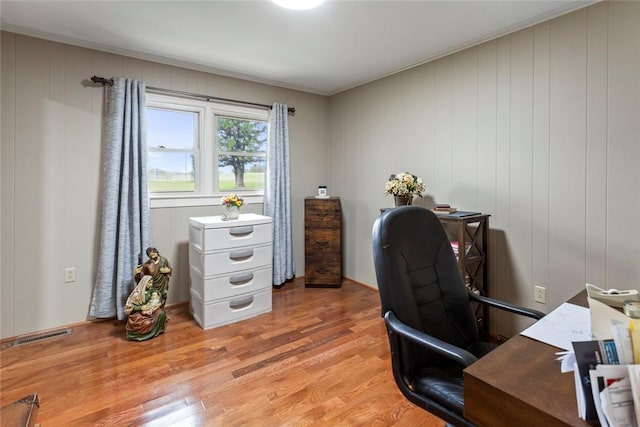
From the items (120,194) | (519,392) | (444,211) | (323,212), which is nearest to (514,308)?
(519,392)

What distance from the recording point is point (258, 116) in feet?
12.2

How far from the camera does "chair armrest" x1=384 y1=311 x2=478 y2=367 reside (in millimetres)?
1003

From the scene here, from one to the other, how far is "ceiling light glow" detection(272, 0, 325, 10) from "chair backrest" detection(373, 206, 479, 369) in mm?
1457

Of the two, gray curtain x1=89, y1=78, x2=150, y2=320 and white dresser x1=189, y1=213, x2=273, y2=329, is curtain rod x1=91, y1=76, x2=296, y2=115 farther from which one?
white dresser x1=189, y1=213, x2=273, y2=329

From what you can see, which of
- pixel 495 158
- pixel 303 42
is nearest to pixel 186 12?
pixel 303 42

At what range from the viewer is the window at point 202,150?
3172mm

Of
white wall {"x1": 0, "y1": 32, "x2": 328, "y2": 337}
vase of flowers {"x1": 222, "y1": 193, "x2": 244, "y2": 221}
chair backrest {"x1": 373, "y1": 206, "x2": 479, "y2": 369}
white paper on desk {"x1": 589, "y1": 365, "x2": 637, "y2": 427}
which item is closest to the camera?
white paper on desk {"x1": 589, "y1": 365, "x2": 637, "y2": 427}

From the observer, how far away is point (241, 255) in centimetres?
295

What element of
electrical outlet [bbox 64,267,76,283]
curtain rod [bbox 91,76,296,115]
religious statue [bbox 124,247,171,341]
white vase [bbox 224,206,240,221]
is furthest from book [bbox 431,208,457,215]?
electrical outlet [bbox 64,267,76,283]

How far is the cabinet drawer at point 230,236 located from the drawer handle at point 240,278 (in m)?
0.27

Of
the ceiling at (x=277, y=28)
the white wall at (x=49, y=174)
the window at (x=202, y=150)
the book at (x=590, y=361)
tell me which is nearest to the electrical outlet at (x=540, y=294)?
the ceiling at (x=277, y=28)

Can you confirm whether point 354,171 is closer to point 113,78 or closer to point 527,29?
point 527,29

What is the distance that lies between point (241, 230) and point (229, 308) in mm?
678

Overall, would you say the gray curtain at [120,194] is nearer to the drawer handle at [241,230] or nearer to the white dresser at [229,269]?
the white dresser at [229,269]
